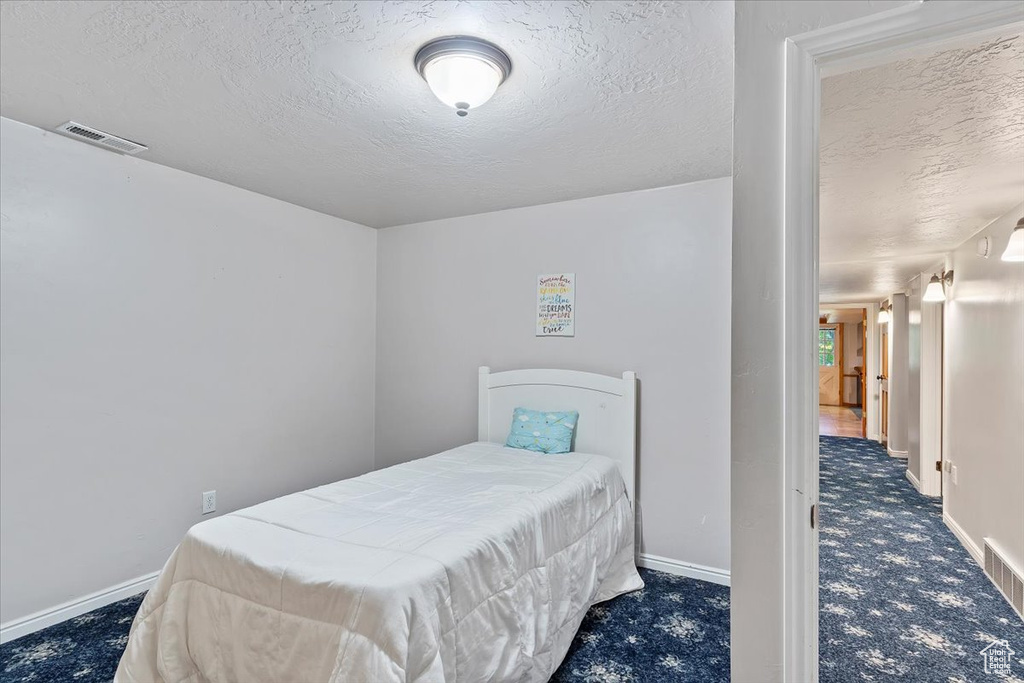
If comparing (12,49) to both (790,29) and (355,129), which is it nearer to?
(355,129)

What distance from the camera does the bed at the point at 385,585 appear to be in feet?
4.95

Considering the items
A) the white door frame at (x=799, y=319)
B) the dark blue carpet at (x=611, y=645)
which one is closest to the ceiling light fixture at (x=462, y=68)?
the white door frame at (x=799, y=319)

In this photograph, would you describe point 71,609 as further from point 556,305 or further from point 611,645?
point 556,305

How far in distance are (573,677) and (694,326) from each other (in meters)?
1.91

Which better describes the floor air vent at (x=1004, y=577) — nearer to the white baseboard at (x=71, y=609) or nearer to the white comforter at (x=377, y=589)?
the white comforter at (x=377, y=589)

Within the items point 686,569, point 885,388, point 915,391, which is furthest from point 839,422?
point 686,569

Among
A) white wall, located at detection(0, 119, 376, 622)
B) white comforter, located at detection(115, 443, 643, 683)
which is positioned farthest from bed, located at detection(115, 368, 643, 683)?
white wall, located at detection(0, 119, 376, 622)

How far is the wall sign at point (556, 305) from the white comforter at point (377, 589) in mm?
1272

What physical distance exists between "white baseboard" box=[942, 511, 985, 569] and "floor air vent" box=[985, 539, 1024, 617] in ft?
0.43

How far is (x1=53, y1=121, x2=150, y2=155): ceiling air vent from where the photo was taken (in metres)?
2.42

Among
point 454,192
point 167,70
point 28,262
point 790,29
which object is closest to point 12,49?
point 167,70

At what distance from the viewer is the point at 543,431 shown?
3.25 meters

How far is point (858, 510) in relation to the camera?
4344mm

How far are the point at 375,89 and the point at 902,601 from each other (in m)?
3.51
